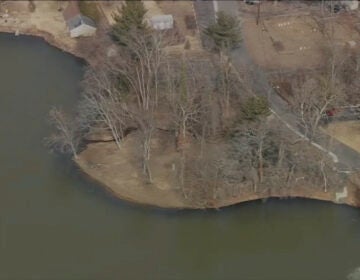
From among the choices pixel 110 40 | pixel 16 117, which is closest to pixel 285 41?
pixel 110 40

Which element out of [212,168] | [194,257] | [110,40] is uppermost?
[110,40]

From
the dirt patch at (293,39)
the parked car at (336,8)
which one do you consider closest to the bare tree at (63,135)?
the dirt patch at (293,39)

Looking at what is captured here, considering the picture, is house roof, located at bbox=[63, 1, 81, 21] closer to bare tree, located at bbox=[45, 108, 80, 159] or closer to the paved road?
the paved road

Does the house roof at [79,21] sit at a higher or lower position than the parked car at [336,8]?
higher

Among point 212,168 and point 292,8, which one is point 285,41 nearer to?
point 292,8

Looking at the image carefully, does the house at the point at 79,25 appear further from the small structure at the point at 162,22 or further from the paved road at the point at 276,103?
the paved road at the point at 276,103

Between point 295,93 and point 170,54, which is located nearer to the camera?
point 295,93
